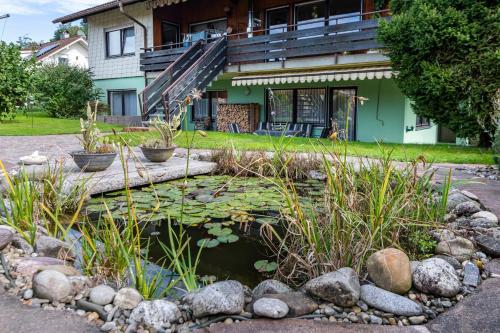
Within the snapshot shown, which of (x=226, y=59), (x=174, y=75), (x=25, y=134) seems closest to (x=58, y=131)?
(x=25, y=134)

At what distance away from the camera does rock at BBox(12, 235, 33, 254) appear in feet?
9.01

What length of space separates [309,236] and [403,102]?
10.4 meters

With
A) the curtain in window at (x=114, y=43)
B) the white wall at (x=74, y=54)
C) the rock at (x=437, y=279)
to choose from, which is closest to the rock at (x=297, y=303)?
the rock at (x=437, y=279)

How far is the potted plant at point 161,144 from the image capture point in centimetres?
641

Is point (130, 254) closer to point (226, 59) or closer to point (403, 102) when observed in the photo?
point (403, 102)

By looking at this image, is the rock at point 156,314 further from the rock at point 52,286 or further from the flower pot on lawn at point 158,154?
the flower pot on lawn at point 158,154

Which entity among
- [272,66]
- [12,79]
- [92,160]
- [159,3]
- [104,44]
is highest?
[159,3]

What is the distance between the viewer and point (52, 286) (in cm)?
207

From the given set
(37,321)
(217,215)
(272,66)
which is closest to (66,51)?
(272,66)

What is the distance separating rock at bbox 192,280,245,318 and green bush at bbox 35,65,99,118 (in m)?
17.1

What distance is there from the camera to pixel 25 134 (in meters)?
10.4

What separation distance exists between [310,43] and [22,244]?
10064mm

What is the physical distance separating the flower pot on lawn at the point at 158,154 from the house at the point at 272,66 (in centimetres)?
323

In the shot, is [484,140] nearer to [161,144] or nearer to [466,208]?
[466,208]
